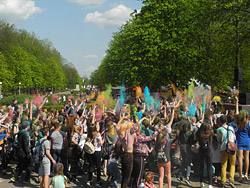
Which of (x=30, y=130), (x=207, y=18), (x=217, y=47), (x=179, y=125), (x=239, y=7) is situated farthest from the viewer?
(x=217, y=47)

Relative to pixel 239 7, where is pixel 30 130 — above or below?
below

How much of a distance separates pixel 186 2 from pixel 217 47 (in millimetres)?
4762

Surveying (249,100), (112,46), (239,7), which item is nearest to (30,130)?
(249,100)

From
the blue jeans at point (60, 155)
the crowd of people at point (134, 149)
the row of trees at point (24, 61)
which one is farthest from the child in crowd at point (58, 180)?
the row of trees at point (24, 61)

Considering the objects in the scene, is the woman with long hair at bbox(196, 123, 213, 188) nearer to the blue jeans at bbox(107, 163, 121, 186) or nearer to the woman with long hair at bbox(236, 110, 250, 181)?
the woman with long hair at bbox(236, 110, 250, 181)

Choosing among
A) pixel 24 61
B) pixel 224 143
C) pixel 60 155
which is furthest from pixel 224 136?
pixel 24 61

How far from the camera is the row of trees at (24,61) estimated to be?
150ft

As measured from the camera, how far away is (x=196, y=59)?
23.6 meters

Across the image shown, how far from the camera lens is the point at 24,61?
5291 cm

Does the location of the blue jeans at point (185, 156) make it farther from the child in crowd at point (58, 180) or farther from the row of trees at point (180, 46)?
the row of trees at point (180, 46)

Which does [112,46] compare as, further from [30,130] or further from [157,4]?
[30,130]

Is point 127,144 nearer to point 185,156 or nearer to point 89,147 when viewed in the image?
point 89,147

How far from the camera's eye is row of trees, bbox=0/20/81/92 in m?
→ 45.7

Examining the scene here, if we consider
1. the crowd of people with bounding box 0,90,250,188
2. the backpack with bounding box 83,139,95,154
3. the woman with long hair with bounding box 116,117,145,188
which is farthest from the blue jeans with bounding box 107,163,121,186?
the woman with long hair with bounding box 116,117,145,188
